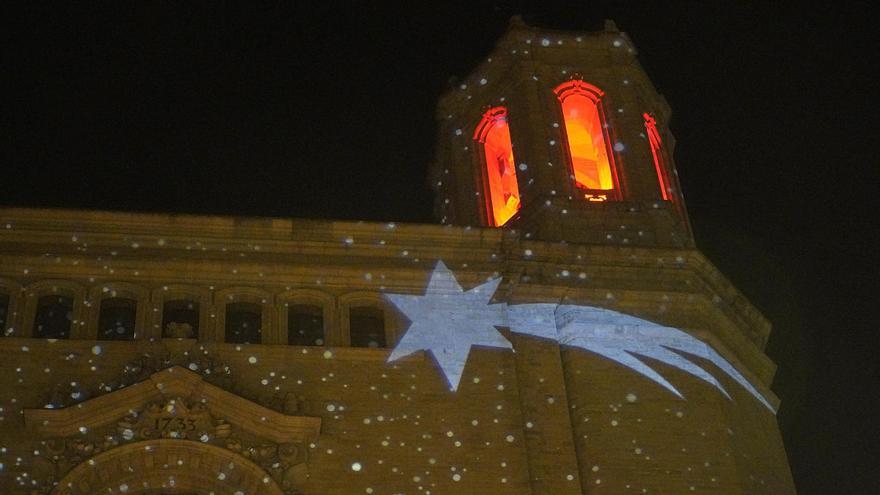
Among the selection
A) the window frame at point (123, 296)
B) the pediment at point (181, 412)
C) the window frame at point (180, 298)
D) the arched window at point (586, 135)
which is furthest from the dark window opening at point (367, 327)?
the arched window at point (586, 135)

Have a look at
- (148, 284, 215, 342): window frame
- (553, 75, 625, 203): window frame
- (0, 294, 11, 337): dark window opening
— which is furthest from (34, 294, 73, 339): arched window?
(553, 75, 625, 203): window frame

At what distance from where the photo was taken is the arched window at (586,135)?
35.2 meters

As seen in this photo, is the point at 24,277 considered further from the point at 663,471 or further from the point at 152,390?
the point at 663,471

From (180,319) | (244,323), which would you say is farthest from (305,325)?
(180,319)

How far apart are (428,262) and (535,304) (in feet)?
8.30

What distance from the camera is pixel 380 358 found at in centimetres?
2816

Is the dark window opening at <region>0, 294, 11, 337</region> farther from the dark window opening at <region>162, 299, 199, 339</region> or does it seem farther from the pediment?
the dark window opening at <region>162, 299, 199, 339</region>

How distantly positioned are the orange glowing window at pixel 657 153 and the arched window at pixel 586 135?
→ 4.16ft

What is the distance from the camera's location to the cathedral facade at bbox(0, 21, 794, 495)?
2603 cm

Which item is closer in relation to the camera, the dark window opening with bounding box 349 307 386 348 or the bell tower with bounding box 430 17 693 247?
the dark window opening with bounding box 349 307 386 348

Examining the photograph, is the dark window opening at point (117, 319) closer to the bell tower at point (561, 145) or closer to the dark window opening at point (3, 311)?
the dark window opening at point (3, 311)

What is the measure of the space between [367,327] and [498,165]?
9.83 metres

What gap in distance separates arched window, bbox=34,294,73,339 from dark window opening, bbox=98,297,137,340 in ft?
2.16

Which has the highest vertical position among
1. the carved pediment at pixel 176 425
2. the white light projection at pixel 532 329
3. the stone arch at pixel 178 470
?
the white light projection at pixel 532 329
